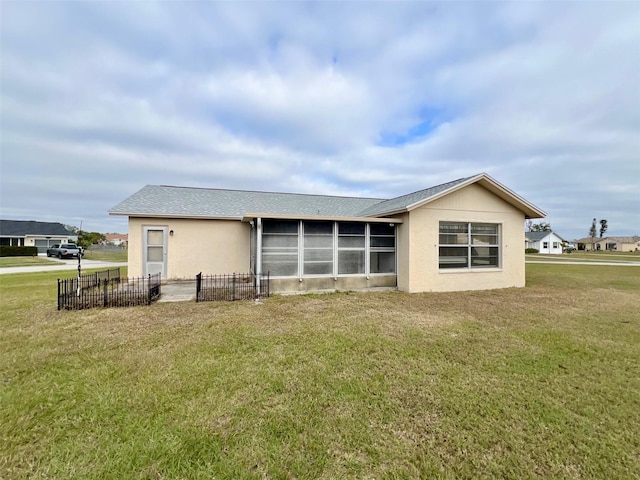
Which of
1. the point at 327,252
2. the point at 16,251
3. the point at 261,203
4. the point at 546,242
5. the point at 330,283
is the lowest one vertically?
the point at 330,283

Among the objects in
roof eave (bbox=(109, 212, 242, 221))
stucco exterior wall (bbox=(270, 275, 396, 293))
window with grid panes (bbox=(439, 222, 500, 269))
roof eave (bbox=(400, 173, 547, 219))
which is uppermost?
roof eave (bbox=(400, 173, 547, 219))

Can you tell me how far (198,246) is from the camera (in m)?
12.2

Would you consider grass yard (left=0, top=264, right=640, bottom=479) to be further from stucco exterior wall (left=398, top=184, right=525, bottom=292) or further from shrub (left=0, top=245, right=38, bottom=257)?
shrub (left=0, top=245, right=38, bottom=257)

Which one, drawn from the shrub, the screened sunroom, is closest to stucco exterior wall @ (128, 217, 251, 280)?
the screened sunroom

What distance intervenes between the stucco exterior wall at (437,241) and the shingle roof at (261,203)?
0.50 m

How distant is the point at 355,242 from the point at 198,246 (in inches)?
273

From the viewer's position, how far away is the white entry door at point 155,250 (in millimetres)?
11547

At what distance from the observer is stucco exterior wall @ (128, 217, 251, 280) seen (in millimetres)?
11461

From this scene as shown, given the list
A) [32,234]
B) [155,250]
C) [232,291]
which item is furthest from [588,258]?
[32,234]

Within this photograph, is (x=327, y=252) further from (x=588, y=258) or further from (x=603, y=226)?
(x=603, y=226)

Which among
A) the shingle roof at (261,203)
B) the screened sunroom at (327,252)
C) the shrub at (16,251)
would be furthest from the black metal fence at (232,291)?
the shrub at (16,251)

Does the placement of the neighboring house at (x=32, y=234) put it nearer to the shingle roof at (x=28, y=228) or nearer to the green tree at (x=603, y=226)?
the shingle roof at (x=28, y=228)

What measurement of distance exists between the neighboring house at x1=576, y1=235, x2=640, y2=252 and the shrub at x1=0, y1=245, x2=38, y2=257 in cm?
11939

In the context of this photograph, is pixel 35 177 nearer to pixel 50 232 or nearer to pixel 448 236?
pixel 50 232
